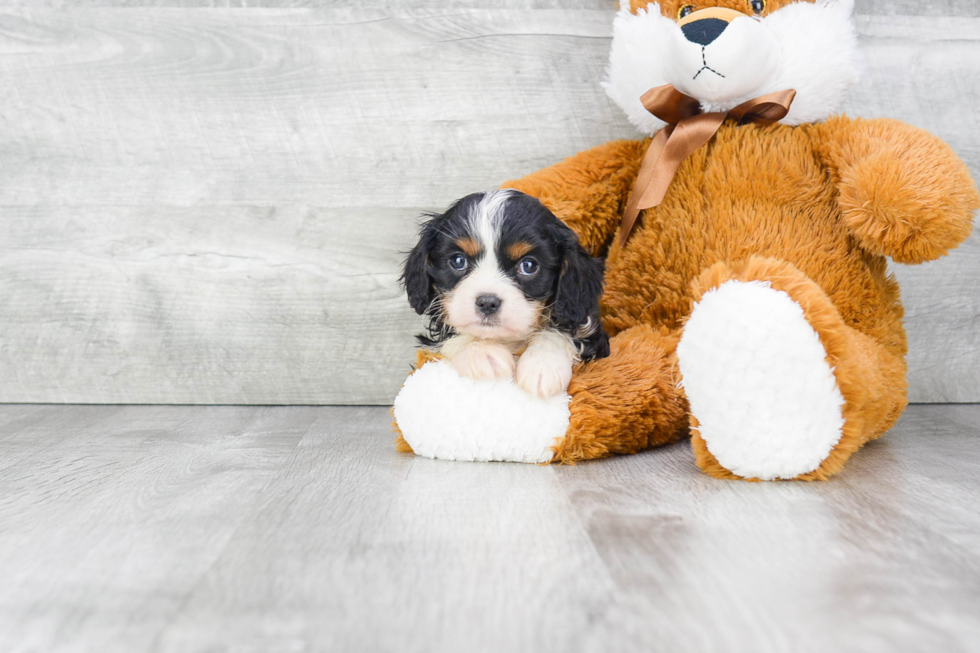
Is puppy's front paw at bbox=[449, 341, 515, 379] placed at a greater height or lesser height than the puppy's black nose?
lesser

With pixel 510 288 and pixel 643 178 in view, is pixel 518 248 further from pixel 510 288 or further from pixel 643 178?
pixel 643 178

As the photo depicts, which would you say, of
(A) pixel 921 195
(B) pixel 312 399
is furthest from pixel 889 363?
(B) pixel 312 399

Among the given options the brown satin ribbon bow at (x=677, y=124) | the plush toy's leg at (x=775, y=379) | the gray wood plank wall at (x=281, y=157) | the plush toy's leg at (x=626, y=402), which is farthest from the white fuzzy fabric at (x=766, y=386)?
the gray wood plank wall at (x=281, y=157)

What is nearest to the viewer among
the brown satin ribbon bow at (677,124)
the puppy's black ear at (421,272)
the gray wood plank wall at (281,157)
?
the puppy's black ear at (421,272)

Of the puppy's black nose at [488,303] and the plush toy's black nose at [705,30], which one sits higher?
the plush toy's black nose at [705,30]

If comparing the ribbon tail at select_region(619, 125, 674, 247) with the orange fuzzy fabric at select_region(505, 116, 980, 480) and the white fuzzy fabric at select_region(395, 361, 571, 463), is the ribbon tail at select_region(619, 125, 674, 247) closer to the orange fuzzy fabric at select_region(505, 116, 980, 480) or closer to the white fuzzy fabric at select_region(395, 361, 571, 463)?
the orange fuzzy fabric at select_region(505, 116, 980, 480)

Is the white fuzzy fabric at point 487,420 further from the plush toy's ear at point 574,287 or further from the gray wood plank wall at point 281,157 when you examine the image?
the gray wood plank wall at point 281,157


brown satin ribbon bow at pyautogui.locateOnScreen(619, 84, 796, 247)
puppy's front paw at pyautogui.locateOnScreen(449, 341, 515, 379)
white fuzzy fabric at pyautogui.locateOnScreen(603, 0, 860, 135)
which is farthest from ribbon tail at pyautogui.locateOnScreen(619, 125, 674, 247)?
puppy's front paw at pyautogui.locateOnScreen(449, 341, 515, 379)

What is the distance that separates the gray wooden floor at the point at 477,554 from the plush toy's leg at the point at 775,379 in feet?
0.19

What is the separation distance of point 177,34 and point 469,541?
5.02 ft

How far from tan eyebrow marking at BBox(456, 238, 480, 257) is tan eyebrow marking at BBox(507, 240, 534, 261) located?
2.2 inches

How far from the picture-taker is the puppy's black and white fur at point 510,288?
137 cm

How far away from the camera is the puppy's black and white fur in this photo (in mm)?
1373

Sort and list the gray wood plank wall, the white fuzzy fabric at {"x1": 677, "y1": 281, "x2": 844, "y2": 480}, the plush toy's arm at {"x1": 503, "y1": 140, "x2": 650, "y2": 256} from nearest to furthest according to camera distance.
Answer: the white fuzzy fabric at {"x1": 677, "y1": 281, "x2": 844, "y2": 480}
the plush toy's arm at {"x1": 503, "y1": 140, "x2": 650, "y2": 256}
the gray wood plank wall
